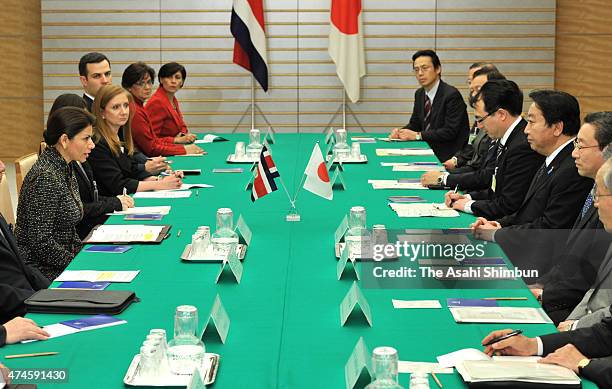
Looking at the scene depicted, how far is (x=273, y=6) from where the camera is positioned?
392 inches

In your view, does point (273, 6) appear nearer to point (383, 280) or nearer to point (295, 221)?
point (295, 221)

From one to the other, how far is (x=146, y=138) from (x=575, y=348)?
16.3 ft

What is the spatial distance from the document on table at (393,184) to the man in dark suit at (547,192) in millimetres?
1038

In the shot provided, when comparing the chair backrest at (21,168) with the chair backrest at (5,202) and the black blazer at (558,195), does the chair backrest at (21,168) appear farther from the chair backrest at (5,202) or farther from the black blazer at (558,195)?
the black blazer at (558,195)

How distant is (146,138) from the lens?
7.18 metres

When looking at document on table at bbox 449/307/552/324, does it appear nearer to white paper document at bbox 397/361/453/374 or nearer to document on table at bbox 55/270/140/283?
white paper document at bbox 397/361/453/374

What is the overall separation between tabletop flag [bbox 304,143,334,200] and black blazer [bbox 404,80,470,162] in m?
3.31

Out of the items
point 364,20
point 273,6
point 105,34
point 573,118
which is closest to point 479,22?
point 364,20

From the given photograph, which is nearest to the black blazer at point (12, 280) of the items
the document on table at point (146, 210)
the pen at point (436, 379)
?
the document on table at point (146, 210)

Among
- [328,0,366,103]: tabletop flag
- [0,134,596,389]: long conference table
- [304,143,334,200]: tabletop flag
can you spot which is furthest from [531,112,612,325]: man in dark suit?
[328,0,366,103]: tabletop flag

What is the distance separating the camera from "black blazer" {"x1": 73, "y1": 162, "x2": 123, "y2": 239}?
4.93 meters

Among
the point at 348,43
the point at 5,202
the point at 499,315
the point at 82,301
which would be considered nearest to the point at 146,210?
the point at 5,202

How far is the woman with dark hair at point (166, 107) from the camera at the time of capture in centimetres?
793

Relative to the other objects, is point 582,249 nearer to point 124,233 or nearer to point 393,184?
Answer: point 393,184
